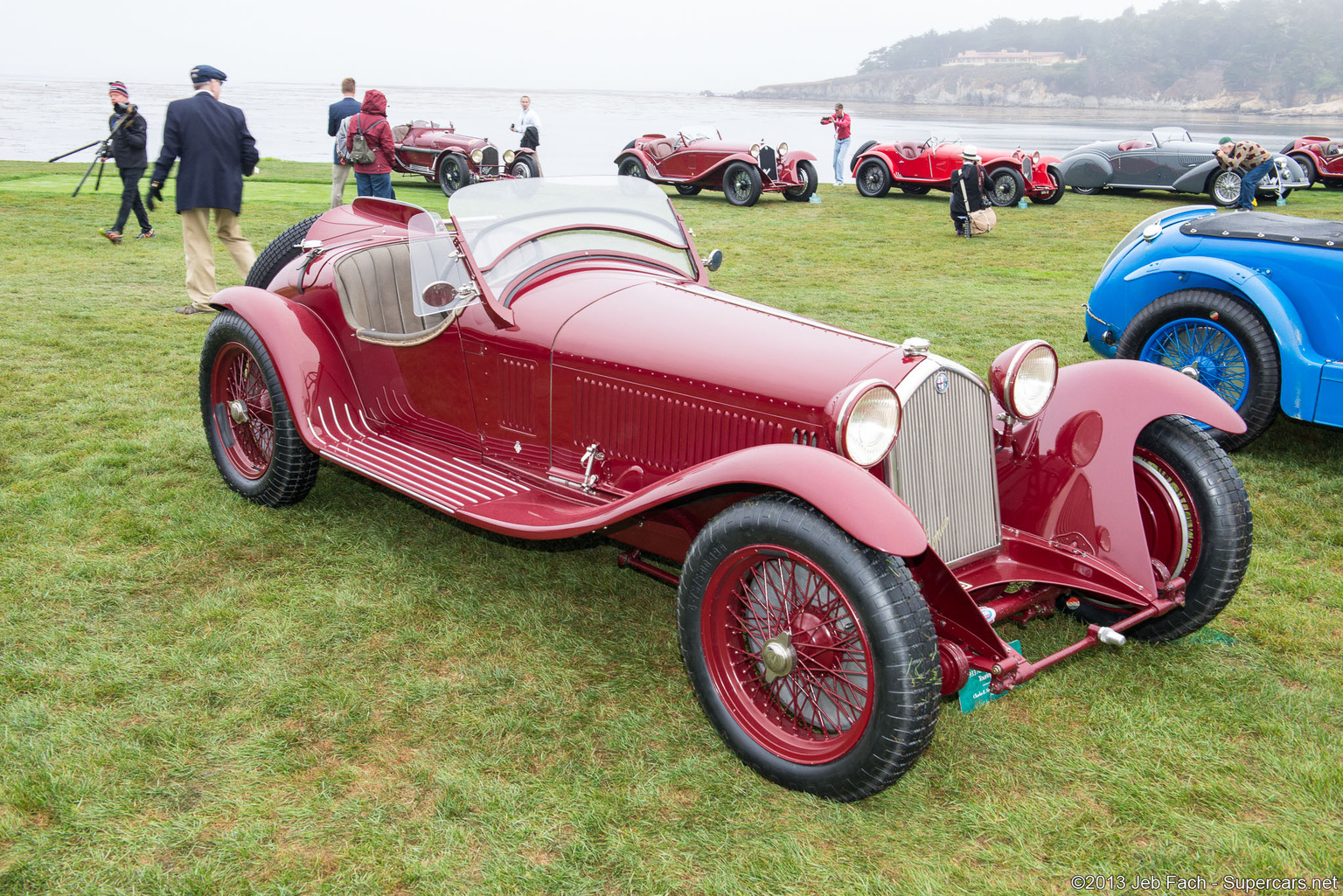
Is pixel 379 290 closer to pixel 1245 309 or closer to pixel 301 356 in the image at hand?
pixel 301 356

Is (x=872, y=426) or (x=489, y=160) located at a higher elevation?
(x=489, y=160)

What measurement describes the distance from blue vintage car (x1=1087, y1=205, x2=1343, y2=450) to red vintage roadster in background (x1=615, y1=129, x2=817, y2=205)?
37.8 feet

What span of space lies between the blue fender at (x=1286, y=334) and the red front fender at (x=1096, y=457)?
215 centimetres

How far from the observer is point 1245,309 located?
214 inches

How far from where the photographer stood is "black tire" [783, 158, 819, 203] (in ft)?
57.8

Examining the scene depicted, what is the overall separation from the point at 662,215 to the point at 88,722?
10.4 feet

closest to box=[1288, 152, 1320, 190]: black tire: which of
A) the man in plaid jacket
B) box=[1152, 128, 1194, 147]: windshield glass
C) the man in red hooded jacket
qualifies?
box=[1152, 128, 1194, 147]: windshield glass

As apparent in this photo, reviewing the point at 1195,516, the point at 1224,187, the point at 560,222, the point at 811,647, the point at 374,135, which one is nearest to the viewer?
the point at 811,647

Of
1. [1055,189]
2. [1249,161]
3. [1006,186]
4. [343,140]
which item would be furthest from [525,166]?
[1249,161]

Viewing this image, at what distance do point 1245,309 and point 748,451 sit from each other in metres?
4.12

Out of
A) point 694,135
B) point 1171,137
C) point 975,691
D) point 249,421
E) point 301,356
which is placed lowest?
point 975,691

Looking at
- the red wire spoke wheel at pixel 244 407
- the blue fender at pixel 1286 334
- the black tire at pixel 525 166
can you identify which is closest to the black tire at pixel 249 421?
the red wire spoke wheel at pixel 244 407

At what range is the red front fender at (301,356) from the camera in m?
4.41

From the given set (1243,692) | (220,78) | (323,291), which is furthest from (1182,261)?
(220,78)
